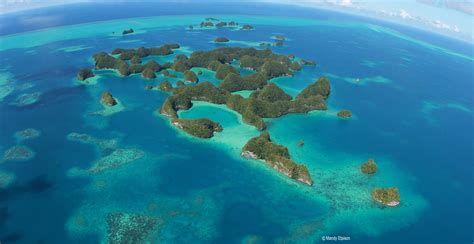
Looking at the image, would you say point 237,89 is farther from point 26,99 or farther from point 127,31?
point 127,31

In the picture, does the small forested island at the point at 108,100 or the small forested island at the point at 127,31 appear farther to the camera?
the small forested island at the point at 127,31

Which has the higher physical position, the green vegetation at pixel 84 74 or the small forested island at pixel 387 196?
the green vegetation at pixel 84 74

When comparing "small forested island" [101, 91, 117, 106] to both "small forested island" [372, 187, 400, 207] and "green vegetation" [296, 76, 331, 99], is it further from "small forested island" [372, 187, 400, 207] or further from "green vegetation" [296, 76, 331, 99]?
"small forested island" [372, 187, 400, 207]

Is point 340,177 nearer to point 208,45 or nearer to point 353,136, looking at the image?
point 353,136

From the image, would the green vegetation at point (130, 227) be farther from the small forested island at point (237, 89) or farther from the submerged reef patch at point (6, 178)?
the small forested island at point (237, 89)

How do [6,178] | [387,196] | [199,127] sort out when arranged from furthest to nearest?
[199,127] → [6,178] → [387,196]

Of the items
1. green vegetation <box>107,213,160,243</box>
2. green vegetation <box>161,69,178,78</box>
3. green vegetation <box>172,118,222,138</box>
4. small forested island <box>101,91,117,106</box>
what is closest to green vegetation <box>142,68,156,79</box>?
green vegetation <box>161,69,178,78</box>

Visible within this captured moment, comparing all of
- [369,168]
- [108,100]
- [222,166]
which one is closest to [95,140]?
[108,100]

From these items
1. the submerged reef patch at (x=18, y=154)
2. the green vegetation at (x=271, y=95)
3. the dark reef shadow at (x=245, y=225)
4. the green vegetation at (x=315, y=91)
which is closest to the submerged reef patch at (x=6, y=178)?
the submerged reef patch at (x=18, y=154)
